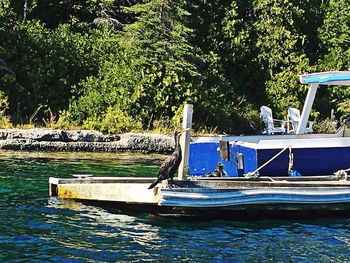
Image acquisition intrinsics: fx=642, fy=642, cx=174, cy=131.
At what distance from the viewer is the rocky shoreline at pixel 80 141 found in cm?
2056

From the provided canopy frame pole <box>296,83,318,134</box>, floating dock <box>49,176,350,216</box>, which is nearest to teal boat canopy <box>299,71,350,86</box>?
canopy frame pole <box>296,83,318,134</box>

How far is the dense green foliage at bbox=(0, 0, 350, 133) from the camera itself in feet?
83.2

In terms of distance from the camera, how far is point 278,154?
11977 mm

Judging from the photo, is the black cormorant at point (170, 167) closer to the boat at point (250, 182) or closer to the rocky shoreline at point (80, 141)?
the boat at point (250, 182)

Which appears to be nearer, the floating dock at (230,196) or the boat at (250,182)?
the floating dock at (230,196)

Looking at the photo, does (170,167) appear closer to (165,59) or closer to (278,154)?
(278,154)

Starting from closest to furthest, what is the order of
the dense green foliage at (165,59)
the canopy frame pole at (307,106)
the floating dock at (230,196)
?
the floating dock at (230,196) → the canopy frame pole at (307,106) → the dense green foliage at (165,59)

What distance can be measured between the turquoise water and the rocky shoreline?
312 inches

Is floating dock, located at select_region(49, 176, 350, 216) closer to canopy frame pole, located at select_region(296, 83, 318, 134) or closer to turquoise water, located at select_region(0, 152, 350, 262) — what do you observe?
turquoise water, located at select_region(0, 152, 350, 262)

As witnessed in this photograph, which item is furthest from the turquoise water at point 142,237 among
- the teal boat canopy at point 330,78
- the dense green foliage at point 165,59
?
the dense green foliage at point 165,59

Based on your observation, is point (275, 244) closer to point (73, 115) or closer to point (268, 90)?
point (73, 115)

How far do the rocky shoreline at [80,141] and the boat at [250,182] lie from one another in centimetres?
838

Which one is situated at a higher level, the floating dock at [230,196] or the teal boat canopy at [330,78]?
the teal boat canopy at [330,78]

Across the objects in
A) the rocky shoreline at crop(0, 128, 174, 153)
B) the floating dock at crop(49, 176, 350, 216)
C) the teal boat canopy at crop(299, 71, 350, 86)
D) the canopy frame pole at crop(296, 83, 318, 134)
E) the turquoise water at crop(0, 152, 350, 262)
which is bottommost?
the turquoise water at crop(0, 152, 350, 262)
